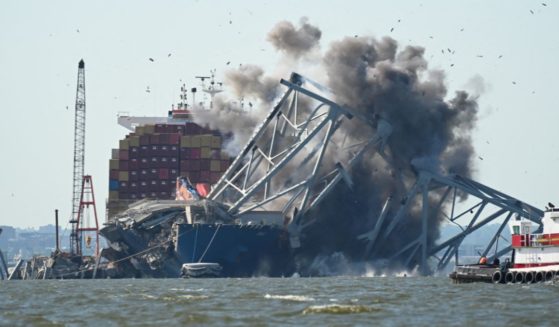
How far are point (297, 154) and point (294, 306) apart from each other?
79.7 m

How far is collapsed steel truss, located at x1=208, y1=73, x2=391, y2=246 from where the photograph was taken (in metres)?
153

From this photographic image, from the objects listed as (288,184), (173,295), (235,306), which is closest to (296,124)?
(288,184)

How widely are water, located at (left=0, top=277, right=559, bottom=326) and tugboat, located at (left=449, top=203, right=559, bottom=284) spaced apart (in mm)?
2018

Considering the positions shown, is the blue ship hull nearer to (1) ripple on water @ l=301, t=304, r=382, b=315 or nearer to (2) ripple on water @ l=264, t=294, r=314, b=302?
(2) ripple on water @ l=264, t=294, r=314, b=302

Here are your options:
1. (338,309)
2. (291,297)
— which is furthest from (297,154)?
(338,309)

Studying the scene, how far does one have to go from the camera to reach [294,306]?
8525 centimetres

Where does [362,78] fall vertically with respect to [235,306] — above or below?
above

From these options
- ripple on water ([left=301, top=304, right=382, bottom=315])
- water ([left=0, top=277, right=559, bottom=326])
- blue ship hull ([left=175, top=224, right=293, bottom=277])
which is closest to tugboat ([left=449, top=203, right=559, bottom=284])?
water ([left=0, top=277, right=559, bottom=326])

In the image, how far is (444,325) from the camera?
7188cm

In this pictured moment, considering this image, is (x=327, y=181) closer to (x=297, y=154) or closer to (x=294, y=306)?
(x=297, y=154)

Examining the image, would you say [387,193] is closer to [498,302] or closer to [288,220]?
[288,220]

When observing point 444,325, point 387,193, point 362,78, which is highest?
point 362,78

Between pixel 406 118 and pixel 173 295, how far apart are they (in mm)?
61851

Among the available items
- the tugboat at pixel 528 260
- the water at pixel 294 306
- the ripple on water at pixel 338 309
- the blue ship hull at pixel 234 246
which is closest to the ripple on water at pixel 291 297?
the water at pixel 294 306
